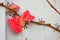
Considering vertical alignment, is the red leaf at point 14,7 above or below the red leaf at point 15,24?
above

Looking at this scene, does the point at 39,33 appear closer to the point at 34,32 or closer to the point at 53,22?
the point at 34,32

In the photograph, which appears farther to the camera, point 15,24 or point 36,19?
point 36,19

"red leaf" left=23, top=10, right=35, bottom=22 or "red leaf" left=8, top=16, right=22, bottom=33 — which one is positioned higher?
"red leaf" left=23, top=10, right=35, bottom=22

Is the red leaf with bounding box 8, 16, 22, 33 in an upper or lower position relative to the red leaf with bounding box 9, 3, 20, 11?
lower

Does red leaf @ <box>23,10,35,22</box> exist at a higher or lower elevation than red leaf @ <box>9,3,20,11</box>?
lower

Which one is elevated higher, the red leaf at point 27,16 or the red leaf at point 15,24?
the red leaf at point 27,16

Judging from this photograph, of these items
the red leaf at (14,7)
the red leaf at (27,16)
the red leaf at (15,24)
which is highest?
the red leaf at (14,7)

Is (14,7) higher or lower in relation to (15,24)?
higher

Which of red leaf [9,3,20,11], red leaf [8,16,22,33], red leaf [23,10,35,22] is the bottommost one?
red leaf [8,16,22,33]
